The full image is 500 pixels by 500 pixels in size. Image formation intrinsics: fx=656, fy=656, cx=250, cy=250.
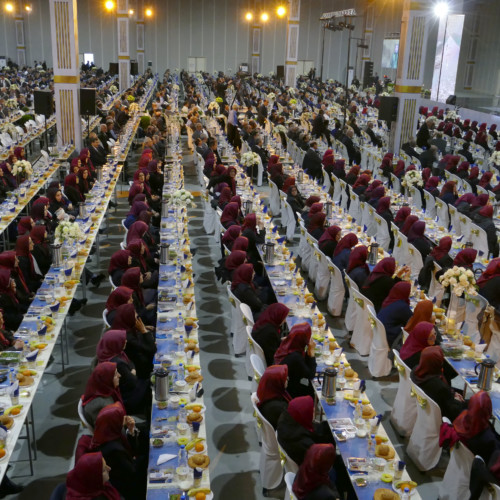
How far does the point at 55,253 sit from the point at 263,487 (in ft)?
16.5

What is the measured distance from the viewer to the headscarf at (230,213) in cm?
1185

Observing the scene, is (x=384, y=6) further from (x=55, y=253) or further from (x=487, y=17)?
(x=55, y=253)

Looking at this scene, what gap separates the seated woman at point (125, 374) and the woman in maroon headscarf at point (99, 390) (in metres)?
0.60

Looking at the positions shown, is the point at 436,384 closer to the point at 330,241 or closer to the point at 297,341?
the point at 297,341

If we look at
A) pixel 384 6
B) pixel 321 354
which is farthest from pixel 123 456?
pixel 384 6

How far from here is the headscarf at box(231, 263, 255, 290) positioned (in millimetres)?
8875

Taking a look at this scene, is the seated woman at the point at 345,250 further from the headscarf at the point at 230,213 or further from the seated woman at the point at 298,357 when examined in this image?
the seated woman at the point at 298,357

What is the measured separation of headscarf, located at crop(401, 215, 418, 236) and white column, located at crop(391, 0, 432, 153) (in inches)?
391

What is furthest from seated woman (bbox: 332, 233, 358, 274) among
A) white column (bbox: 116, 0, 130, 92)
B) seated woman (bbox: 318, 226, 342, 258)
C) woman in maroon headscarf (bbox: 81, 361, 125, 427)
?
white column (bbox: 116, 0, 130, 92)

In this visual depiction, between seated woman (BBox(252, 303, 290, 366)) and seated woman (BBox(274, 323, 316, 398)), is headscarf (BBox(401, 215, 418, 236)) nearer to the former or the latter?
seated woman (BBox(252, 303, 290, 366))

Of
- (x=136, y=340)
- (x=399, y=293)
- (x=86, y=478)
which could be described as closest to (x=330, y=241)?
(x=399, y=293)

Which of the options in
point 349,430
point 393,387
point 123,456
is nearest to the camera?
point 123,456

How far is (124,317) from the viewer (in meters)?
7.49

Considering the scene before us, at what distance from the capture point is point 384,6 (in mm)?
46531
